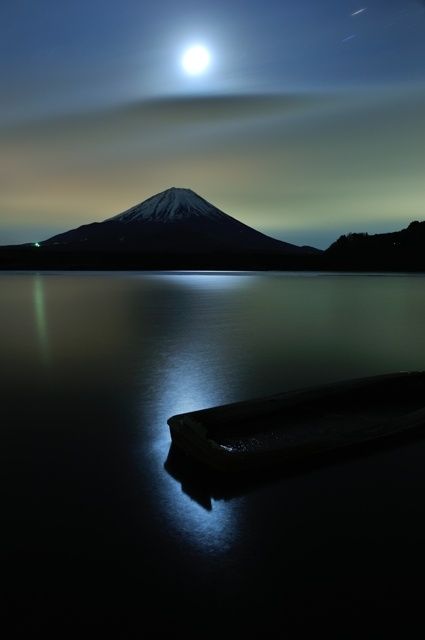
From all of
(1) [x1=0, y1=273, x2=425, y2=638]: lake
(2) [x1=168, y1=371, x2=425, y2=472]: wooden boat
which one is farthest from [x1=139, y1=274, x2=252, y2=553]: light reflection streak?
(2) [x1=168, y1=371, x2=425, y2=472]: wooden boat

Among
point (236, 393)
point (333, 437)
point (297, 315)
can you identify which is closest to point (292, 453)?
point (333, 437)

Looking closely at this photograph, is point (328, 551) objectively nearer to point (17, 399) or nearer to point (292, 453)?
point (292, 453)

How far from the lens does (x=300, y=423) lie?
25.4ft

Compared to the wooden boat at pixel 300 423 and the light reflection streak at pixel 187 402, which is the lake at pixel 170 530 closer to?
the light reflection streak at pixel 187 402

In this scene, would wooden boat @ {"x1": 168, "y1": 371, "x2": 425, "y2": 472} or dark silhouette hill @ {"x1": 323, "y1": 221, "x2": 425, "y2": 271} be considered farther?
dark silhouette hill @ {"x1": 323, "y1": 221, "x2": 425, "y2": 271}

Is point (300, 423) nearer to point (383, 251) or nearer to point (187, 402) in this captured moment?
point (187, 402)

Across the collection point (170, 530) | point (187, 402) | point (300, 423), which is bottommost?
point (187, 402)

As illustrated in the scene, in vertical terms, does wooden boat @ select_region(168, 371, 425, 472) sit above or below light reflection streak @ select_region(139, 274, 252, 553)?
above

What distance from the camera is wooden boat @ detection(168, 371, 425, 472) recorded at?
19.8 feet

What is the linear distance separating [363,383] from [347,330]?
14398 millimetres

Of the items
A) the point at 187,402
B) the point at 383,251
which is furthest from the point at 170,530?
the point at 383,251

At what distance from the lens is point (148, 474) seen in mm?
6559

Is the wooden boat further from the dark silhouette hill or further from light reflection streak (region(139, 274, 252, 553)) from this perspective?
the dark silhouette hill

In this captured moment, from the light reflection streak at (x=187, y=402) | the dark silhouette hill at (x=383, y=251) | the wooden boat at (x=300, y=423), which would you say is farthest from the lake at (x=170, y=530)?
the dark silhouette hill at (x=383, y=251)
